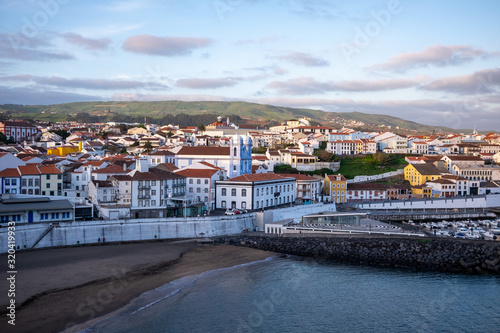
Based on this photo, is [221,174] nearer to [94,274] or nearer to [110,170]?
[110,170]

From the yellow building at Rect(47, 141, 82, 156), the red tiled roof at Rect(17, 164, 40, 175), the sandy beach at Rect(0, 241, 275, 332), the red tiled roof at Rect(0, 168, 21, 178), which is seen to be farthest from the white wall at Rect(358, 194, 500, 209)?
the yellow building at Rect(47, 141, 82, 156)

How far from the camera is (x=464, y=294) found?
21750 millimetres

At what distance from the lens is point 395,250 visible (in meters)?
27.6

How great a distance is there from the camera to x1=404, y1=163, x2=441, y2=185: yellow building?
176ft

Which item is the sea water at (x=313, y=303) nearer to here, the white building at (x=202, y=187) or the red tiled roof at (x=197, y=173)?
the white building at (x=202, y=187)

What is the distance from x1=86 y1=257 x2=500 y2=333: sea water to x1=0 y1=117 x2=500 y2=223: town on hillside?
11.0 metres

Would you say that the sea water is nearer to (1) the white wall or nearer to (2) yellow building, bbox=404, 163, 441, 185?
(1) the white wall

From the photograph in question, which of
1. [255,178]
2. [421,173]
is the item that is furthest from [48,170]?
[421,173]

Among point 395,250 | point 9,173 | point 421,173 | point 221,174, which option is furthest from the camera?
point 421,173

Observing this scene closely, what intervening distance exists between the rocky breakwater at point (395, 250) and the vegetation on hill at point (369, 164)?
26491mm

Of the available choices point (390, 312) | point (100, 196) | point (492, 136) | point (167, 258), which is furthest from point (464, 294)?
point (492, 136)

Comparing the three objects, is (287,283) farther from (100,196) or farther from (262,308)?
(100,196)

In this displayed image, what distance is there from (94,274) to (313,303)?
971cm

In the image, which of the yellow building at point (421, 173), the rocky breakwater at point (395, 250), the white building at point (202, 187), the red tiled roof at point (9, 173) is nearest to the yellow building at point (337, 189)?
the yellow building at point (421, 173)
